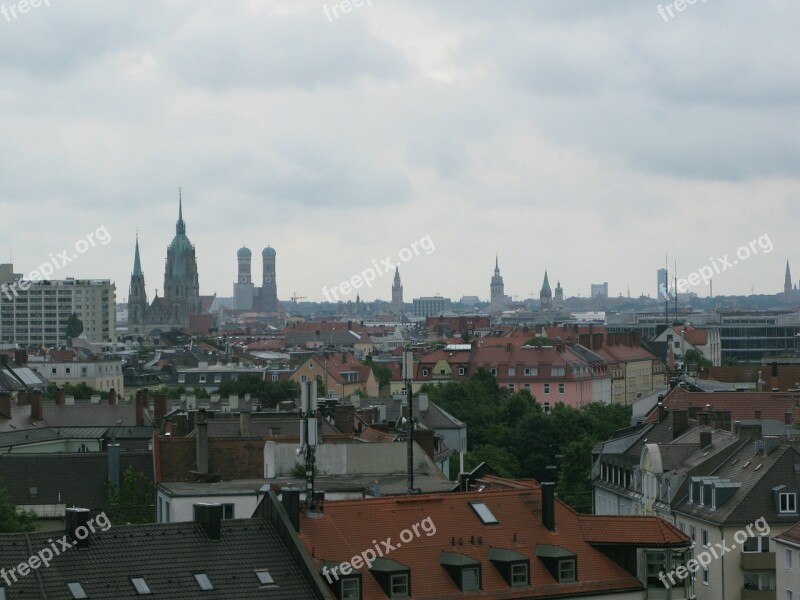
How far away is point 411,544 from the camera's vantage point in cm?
3438

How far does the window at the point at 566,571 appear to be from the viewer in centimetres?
3484

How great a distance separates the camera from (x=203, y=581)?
30609 millimetres

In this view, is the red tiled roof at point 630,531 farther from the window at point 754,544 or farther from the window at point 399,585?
the window at point 754,544

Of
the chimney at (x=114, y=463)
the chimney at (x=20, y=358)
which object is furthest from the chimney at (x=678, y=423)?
the chimney at (x=20, y=358)

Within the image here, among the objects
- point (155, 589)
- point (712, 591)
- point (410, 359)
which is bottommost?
point (712, 591)

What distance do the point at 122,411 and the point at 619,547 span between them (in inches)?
2224

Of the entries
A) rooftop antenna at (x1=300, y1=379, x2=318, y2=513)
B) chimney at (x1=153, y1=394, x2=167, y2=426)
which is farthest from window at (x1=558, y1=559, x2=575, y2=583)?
chimney at (x1=153, y1=394, x2=167, y2=426)

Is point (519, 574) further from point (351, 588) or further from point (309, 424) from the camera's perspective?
point (309, 424)

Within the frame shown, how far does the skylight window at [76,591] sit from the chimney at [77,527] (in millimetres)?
1172

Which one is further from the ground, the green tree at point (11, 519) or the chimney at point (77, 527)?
the chimney at point (77, 527)

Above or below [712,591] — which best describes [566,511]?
above

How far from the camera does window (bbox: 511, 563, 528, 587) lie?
34344 millimetres

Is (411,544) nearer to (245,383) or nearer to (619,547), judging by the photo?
(619,547)

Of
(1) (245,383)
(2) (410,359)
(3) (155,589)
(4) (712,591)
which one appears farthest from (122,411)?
(3) (155,589)
